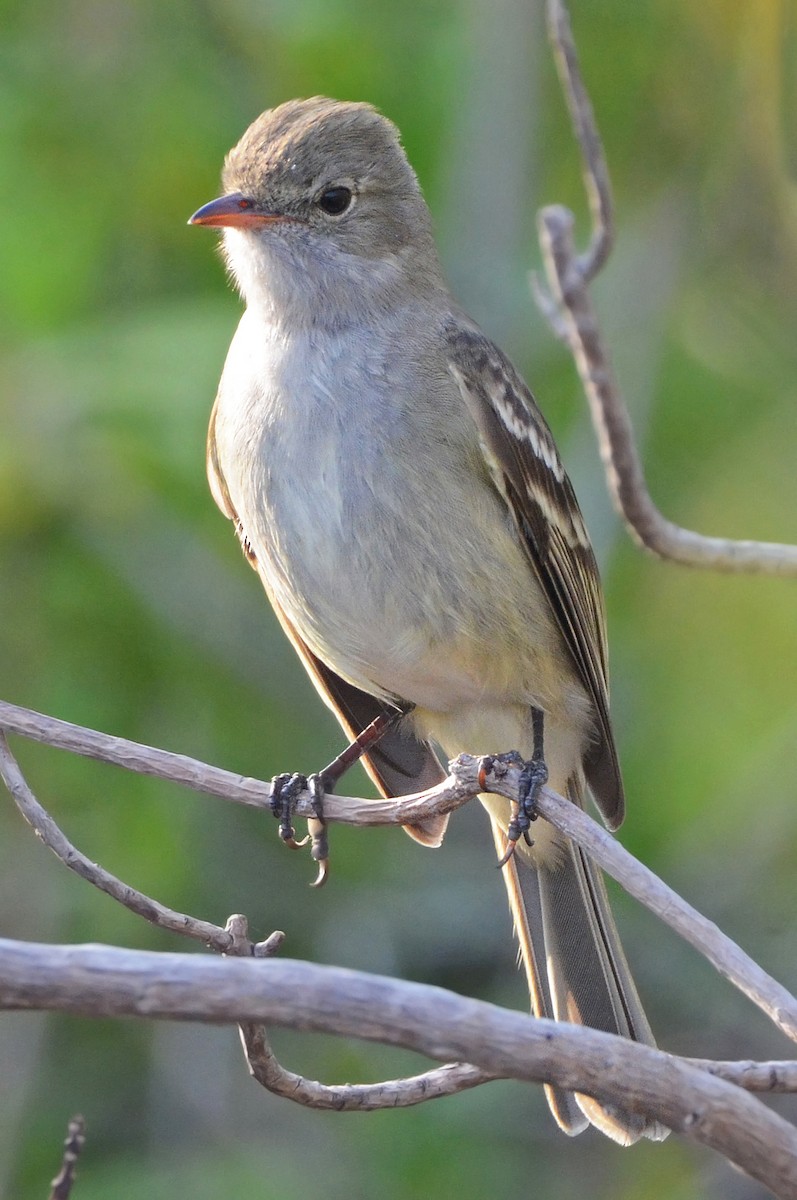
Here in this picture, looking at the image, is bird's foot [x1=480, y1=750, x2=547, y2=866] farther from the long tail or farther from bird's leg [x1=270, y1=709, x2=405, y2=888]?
bird's leg [x1=270, y1=709, x2=405, y2=888]

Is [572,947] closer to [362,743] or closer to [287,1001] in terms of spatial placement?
[362,743]

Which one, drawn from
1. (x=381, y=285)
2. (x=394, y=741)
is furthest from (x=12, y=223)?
(x=394, y=741)

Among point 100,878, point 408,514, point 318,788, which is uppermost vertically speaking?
point 408,514

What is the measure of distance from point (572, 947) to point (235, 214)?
2094 millimetres

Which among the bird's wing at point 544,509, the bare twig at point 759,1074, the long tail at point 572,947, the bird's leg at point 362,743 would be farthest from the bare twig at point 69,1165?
the bird's wing at point 544,509

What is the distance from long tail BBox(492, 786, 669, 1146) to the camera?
13.0ft

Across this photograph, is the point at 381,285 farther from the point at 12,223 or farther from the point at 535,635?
the point at 12,223

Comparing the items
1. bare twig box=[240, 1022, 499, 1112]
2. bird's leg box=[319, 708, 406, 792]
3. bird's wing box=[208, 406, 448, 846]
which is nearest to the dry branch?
bare twig box=[240, 1022, 499, 1112]

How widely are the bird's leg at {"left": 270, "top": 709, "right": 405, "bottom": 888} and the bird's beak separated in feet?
4.51

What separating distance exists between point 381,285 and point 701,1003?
2998 mm

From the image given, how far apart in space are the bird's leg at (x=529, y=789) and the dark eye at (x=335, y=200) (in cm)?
144

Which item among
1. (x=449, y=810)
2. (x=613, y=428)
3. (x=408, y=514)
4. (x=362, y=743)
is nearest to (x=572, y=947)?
(x=362, y=743)

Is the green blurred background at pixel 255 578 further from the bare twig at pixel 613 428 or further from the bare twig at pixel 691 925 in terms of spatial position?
the bare twig at pixel 691 925

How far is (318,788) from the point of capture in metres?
3.89
